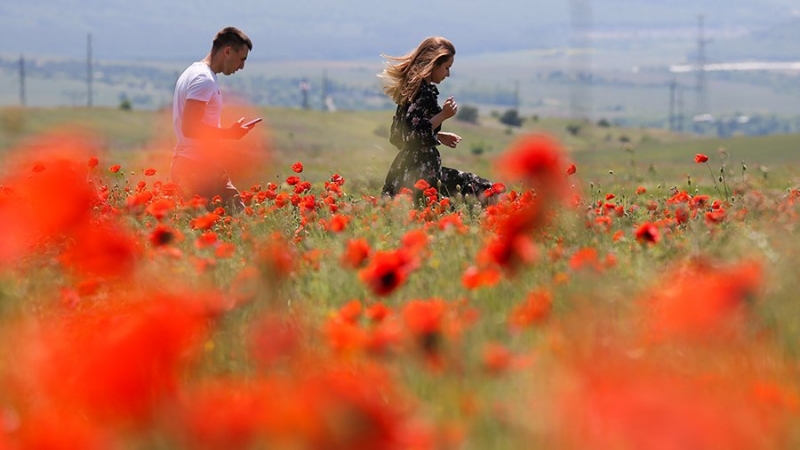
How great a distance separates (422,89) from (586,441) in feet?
26.6

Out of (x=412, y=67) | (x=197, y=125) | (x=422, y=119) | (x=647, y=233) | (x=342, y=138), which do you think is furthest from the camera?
(x=342, y=138)

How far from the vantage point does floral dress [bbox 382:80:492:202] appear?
10250 mm

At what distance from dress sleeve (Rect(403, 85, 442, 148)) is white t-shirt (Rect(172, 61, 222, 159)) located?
1.64m

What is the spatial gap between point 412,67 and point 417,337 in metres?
7.48

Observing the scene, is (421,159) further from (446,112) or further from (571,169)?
(571,169)

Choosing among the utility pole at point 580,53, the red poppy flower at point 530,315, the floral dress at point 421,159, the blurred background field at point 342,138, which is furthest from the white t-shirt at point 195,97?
the blurred background field at point 342,138

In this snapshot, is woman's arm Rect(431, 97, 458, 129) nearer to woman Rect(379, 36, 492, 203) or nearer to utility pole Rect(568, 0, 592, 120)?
woman Rect(379, 36, 492, 203)

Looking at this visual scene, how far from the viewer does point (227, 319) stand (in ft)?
13.3

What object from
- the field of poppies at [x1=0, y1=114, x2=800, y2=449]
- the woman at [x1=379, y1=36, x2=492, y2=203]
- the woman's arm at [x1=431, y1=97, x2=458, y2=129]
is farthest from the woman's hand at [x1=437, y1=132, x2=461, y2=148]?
the field of poppies at [x1=0, y1=114, x2=800, y2=449]

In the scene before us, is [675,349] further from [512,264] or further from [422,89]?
[422,89]

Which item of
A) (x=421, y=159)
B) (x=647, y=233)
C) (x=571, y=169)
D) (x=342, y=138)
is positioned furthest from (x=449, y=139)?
(x=342, y=138)

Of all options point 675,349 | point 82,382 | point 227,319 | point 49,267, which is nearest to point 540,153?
point 675,349

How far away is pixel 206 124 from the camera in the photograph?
9.62m

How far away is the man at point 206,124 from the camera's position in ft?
30.9
